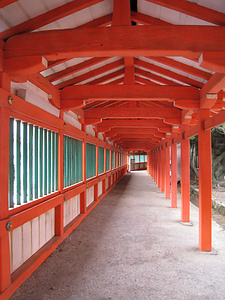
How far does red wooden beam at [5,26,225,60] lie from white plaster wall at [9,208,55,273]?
2.26 meters

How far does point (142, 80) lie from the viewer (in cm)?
541

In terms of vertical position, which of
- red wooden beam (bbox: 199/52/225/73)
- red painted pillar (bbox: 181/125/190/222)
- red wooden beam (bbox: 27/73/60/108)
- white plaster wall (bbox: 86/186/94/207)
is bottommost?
white plaster wall (bbox: 86/186/94/207)

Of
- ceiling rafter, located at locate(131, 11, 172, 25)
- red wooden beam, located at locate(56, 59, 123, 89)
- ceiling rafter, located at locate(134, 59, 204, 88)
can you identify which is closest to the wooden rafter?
ceiling rafter, located at locate(134, 59, 204, 88)

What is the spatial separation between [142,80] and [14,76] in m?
3.51

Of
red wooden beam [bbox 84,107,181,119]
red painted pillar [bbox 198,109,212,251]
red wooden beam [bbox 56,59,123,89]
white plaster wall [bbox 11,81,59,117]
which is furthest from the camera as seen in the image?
red wooden beam [bbox 84,107,181,119]

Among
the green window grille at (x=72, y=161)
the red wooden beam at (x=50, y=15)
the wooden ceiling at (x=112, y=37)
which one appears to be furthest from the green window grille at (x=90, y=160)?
the red wooden beam at (x=50, y=15)

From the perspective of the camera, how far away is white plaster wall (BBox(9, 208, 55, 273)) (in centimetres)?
274

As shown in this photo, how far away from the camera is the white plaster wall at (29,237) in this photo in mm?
2744

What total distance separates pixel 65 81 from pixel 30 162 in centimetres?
198

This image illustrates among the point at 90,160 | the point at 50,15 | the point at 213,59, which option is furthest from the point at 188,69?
the point at 90,160

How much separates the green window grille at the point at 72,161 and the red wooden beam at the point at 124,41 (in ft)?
7.78

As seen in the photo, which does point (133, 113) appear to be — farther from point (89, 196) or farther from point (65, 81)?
point (89, 196)

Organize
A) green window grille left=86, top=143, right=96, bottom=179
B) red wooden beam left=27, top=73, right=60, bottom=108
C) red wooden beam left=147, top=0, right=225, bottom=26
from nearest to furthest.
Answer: red wooden beam left=147, top=0, right=225, bottom=26
red wooden beam left=27, top=73, right=60, bottom=108
green window grille left=86, top=143, right=96, bottom=179

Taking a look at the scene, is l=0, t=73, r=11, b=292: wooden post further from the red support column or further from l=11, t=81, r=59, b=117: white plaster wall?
l=11, t=81, r=59, b=117: white plaster wall
